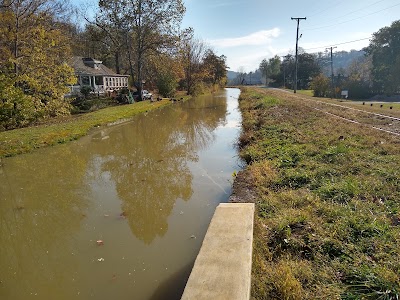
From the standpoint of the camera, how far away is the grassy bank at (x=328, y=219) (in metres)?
3.75

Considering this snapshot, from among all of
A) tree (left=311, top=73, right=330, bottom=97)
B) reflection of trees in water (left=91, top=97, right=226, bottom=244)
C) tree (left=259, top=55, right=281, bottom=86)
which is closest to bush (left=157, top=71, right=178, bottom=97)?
tree (left=311, top=73, right=330, bottom=97)

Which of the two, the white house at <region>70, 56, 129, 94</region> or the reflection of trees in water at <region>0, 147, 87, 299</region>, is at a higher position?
the white house at <region>70, 56, 129, 94</region>

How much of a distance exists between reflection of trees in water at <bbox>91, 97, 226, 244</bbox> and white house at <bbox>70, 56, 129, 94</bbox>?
18.5 meters

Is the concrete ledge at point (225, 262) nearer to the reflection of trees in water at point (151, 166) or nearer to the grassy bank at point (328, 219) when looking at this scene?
the grassy bank at point (328, 219)

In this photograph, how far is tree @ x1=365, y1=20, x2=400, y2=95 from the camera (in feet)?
143

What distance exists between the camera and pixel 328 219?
17.2 feet

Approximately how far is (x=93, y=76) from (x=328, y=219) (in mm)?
38351

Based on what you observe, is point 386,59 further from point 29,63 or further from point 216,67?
point 29,63

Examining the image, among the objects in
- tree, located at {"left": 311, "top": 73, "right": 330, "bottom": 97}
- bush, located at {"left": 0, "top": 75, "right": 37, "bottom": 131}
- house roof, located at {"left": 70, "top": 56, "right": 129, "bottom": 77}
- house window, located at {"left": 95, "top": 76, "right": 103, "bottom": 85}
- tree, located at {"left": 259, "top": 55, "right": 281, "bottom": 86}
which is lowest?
bush, located at {"left": 0, "top": 75, "right": 37, "bottom": 131}

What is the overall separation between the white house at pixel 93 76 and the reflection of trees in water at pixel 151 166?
60.8 feet

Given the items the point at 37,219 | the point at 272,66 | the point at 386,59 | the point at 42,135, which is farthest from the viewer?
the point at 272,66

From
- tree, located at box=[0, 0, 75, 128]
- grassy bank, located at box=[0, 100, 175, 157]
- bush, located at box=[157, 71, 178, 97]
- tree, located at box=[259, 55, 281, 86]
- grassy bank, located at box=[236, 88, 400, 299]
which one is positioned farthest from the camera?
tree, located at box=[259, 55, 281, 86]

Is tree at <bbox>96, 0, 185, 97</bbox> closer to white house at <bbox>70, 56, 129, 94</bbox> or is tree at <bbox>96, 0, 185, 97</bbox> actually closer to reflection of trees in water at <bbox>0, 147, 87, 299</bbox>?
white house at <bbox>70, 56, 129, 94</bbox>

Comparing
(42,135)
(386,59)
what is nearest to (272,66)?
(386,59)
